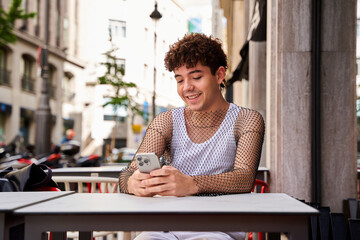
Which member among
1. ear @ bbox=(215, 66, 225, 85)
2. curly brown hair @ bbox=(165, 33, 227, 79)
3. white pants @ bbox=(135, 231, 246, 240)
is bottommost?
white pants @ bbox=(135, 231, 246, 240)

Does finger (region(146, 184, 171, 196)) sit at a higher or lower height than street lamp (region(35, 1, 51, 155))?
lower

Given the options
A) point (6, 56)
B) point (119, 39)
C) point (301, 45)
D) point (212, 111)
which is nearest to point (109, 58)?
point (119, 39)

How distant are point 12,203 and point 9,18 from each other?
15263 mm

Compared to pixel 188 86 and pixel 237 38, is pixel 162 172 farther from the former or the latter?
pixel 237 38

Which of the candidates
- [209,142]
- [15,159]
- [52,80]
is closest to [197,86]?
[209,142]

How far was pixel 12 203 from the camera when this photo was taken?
5.76ft

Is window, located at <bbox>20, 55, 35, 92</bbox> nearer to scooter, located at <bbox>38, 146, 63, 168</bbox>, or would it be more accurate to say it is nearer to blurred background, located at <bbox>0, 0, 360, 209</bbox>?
blurred background, located at <bbox>0, 0, 360, 209</bbox>

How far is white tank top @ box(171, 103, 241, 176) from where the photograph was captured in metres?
2.56

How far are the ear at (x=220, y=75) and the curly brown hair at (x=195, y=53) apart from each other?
23mm

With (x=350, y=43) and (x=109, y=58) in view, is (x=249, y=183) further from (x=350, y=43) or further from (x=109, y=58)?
(x=109, y=58)

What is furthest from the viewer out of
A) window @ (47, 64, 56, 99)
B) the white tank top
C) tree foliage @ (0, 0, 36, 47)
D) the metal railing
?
window @ (47, 64, 56, 99)

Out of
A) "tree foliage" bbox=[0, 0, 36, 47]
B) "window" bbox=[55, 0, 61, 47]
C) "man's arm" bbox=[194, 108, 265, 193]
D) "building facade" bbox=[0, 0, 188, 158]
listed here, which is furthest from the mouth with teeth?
"window" bbox=[55, 0, 61, 47]

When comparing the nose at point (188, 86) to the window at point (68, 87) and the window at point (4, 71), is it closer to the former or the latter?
the window at point (4, 71)

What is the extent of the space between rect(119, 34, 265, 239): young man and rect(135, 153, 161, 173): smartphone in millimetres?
325
